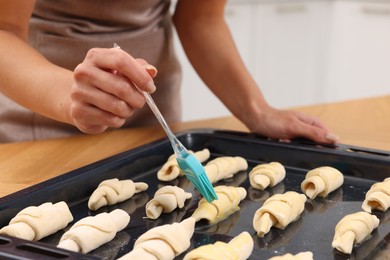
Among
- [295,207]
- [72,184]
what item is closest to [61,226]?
[72,184]

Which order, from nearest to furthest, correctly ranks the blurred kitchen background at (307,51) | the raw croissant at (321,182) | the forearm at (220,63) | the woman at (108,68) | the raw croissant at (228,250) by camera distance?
the raw croissant at (228,250) < the woman at (108,68) < the raw croissant at (321,182) < the forearm at (220,63) < the blurred kitchen background at (307,51)

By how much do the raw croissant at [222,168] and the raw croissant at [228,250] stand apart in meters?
0.27

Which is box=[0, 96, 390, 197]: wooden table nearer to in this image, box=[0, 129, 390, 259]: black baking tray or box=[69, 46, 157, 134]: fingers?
box=[0, 129, 390, 259]: black baking tray

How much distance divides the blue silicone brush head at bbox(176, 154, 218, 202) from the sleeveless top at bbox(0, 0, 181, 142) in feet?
1.63

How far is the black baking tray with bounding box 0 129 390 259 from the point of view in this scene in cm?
88

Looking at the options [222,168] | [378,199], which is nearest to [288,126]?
[222,168]

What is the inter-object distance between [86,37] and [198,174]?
532 millimetres

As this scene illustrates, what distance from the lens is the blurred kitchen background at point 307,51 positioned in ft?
9.70

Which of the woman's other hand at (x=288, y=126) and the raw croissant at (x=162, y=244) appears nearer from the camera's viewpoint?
the raw croissant at (x=162, y=244)

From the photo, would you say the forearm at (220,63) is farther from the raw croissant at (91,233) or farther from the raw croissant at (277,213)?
the raw croissant at (91,233)

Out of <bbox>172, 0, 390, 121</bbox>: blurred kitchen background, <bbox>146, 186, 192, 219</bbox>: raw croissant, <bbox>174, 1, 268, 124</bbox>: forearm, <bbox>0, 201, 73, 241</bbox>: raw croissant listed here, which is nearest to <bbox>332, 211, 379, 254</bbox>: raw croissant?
<bbox>146, 186, 192, 219</bbox>: raw croissant

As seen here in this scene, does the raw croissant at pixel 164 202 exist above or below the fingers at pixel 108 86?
below

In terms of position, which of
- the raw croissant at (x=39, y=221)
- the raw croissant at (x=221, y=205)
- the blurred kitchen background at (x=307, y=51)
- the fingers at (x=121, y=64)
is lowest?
the blurred kitchen background at (x=307, y=51)

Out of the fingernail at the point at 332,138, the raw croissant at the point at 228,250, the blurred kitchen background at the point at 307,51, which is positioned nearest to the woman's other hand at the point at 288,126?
the fingernail at the point at 332,138
